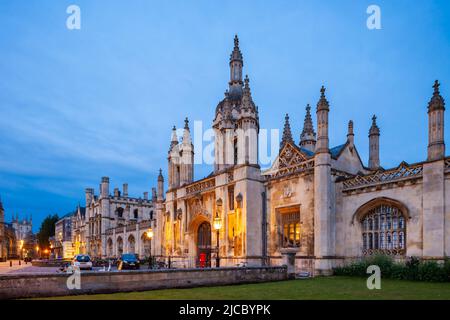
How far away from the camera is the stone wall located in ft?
42.7

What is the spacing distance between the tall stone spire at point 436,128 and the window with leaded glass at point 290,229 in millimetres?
9133

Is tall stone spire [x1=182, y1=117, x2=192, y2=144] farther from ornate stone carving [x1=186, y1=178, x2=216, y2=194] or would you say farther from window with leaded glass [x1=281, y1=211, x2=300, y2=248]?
window with leaded glass [x1=281, y1=211, x2=300, y2=248]

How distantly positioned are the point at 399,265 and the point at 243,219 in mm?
10393

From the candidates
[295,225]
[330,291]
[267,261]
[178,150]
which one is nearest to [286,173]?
[295,225]

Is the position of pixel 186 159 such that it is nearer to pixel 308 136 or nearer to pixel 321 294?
pixel 308 136

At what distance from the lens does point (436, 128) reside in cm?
1869

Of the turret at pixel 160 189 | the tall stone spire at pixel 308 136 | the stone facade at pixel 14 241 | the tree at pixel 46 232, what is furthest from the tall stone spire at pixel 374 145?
the tree at pixel 46 232

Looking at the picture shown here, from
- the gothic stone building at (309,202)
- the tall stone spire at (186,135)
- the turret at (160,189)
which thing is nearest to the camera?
the gothic stone building at (309,202)

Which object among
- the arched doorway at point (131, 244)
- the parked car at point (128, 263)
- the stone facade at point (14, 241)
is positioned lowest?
the stone facade at point (14, 241)

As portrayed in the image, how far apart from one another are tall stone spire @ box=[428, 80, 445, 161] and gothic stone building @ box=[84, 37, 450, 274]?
45 millimetres

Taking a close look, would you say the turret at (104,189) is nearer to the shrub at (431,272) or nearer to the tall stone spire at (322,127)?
the tall stone spire at (322,127)

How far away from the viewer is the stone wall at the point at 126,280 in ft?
42.7

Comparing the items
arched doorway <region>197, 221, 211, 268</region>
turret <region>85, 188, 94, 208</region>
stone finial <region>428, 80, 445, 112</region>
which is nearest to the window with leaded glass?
arched doorway <region>197, 221, 211, 268</region>

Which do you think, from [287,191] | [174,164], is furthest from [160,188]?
[287,191]
